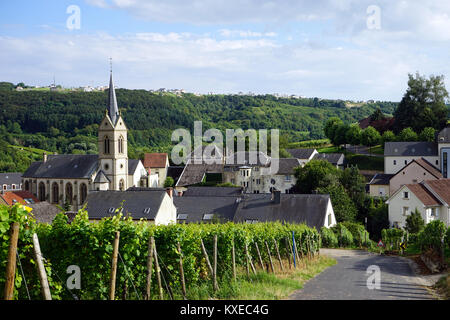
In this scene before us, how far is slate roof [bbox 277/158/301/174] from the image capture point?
7906cm

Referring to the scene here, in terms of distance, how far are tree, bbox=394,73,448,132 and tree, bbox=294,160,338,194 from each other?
2687cm

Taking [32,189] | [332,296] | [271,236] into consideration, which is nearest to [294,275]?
[271,236]

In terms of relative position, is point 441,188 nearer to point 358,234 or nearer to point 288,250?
point 358,234

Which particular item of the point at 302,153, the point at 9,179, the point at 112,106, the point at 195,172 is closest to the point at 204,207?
the point at 112,106

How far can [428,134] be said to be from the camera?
81812mm

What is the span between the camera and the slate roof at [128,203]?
46.0 metres

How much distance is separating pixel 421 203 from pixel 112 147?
1687 inches

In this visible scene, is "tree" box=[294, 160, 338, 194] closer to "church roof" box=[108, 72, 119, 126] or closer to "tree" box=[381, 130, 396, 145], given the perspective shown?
"tree" box=[381, 130, 396, 145]

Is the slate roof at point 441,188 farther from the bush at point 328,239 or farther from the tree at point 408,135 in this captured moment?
the tree at point 408,135

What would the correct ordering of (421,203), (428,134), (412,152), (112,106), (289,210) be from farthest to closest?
(428,134)
(412,152)
(112,106)
(421,203)
(289,210)

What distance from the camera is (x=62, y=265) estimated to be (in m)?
13.5

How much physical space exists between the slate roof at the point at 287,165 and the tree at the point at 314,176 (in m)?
6.61

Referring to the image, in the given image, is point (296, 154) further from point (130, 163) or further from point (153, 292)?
point (153, 292)

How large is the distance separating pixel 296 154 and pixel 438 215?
148ft
